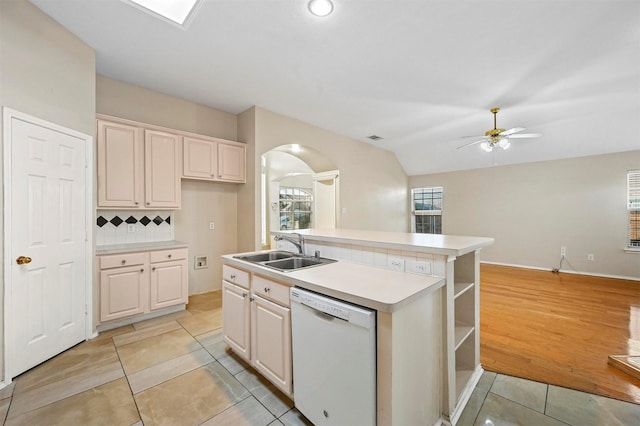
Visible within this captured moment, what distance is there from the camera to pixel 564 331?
8.91 ft

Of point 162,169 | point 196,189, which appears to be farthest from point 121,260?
point 196,189

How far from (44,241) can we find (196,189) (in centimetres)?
181

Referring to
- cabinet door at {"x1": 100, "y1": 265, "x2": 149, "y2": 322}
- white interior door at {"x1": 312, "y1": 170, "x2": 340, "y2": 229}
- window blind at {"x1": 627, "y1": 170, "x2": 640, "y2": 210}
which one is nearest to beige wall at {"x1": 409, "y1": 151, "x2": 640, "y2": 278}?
window blind at {"x1": 627, "y1": 170, "x2": 640, "y2": 210}

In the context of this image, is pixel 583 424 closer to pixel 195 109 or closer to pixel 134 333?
pixel 134 333

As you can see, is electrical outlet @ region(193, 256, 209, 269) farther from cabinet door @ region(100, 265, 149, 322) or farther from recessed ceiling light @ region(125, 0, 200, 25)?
recessed ceiling light @ region(125, 0, 200, 25)

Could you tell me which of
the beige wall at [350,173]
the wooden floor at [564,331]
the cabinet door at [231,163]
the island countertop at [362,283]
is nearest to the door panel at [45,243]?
the cabinet door at [231,163]

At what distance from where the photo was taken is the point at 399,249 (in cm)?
167

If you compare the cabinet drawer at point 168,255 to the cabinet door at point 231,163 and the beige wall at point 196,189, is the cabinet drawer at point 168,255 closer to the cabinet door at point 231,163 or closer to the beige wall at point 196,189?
the beige wall at point 196,189

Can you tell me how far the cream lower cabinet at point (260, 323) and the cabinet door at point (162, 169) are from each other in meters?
1.66

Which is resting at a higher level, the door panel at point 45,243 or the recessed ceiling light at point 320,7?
the recessed ceiling light at point 320,7

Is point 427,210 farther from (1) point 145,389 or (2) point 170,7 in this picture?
(1) point 145,389

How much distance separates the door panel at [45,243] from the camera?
1918mm

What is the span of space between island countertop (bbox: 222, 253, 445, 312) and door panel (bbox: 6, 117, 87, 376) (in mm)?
1740

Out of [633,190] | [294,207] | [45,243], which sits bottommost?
[45,243]
